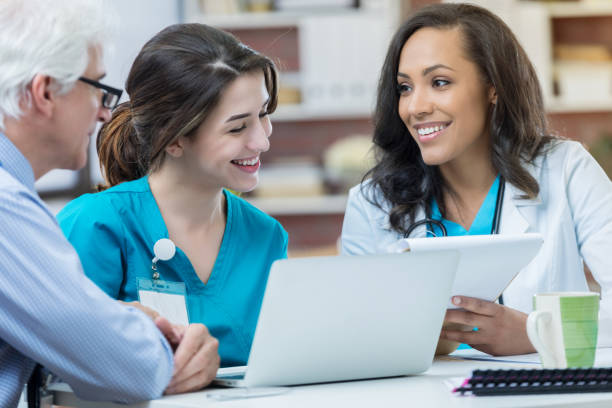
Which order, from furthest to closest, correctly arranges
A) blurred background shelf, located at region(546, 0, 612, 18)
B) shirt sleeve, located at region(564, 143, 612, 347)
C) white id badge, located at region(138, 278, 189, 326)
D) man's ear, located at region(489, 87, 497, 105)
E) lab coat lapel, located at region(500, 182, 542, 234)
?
1. blurred background shelf, located at region(546, 0, 612, 18)
2. man's ear, located at region(489, 87, 497, 105)
3. lab coat lapel, located at region(500, 182, 542, 234)
4. shirt sleeve, located at region(564, 143, 612, 347)
5. white id badge, located at region(138, 278, 189, 326)

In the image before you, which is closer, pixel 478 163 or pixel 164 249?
pixel 164 249

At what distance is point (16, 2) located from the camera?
1226mm

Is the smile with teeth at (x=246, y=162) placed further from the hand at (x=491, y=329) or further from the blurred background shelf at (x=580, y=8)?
the blurred background shelf at (x=580, y=8)

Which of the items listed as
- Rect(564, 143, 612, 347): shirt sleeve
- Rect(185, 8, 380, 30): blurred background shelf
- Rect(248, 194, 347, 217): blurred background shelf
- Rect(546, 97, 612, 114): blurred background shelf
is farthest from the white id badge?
Rect(546, 97, 612, 114): blurred background shelf

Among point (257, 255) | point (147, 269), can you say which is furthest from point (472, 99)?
point (147, 269)

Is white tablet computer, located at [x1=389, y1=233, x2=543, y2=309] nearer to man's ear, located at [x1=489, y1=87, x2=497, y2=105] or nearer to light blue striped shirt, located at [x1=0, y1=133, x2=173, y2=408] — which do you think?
light blue striped shirt, located at [x1=0, y1=133, x2=173, y2=408]

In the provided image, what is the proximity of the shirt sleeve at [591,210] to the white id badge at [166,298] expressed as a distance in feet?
2.90

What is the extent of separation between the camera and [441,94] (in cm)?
201

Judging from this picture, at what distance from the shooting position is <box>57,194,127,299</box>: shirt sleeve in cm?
162

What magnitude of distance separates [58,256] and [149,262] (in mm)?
535

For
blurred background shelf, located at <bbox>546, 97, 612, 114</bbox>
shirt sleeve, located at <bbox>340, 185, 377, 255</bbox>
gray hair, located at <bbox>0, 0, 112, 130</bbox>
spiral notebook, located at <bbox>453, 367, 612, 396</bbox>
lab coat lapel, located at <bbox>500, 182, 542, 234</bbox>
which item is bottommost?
blurred background shelf, located at <bbox>546, 97, 612, 114</bbox>

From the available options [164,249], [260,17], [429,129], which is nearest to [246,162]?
[164,249]

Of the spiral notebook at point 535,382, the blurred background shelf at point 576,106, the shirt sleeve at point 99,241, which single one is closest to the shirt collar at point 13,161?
the shirt sleeve at point 99,241

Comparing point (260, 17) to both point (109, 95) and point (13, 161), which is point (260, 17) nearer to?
point (109, 95)
